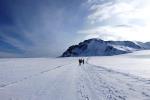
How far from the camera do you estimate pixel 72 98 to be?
8.16 m

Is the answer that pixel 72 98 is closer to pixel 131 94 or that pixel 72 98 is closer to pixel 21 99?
pixel 21 99

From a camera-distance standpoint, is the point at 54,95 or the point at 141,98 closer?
the point at 141,98

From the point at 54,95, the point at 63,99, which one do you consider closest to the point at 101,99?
the point at 63,99

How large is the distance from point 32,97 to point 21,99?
0.52m

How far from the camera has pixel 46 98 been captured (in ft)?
26.8

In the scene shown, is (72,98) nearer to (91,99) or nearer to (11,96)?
(91,99)

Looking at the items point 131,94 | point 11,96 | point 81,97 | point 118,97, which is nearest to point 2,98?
point 11,96

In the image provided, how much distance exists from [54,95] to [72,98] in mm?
1032

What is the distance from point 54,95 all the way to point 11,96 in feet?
6.33

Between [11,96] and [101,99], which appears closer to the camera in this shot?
[101,99]

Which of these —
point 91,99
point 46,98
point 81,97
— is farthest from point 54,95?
point 91,99

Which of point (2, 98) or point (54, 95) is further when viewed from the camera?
point (54, 95)

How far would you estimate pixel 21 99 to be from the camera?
26.3 feet

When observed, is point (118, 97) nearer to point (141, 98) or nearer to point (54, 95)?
point (141, 98)
